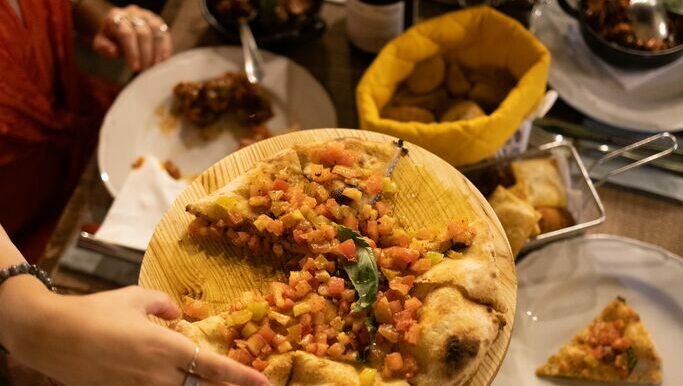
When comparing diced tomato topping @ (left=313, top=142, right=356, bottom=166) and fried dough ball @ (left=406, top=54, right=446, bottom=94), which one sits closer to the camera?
diced tomato topping @ (left=313, top=142, right=356, bottom=166)

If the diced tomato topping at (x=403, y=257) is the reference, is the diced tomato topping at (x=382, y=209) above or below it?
above

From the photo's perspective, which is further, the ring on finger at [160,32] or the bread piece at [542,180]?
the ring on finger at [160,32]

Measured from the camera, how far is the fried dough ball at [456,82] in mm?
1741

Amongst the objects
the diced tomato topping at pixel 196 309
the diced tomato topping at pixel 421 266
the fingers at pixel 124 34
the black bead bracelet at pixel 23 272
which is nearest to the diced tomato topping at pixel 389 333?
the diced tomato topping at pixel 421 266

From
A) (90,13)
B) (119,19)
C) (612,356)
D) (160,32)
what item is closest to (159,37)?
(160,32)

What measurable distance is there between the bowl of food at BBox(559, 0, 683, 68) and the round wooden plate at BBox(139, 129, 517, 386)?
34.2 inches

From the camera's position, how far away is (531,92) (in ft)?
5.16

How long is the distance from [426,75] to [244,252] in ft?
2.66

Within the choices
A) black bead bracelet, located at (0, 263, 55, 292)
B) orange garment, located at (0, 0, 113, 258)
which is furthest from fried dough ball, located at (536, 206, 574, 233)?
orange garment, located at (0, 0, 113, 258)

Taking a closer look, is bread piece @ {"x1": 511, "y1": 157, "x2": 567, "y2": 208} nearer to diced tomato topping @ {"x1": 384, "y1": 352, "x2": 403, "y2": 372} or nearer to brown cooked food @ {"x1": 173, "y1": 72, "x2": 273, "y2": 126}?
diced tomato topping @ {"x1": 384, "y1": 352, "x2": 403, "y2": 372}

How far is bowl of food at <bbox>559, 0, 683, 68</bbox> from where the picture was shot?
5.82ft

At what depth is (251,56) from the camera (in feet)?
6.58

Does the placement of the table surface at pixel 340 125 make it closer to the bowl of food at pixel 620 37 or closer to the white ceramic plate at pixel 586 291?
the white ceramic plate at pixel 586 291

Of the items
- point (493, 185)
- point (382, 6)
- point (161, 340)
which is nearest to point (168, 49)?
point (382, 6)
